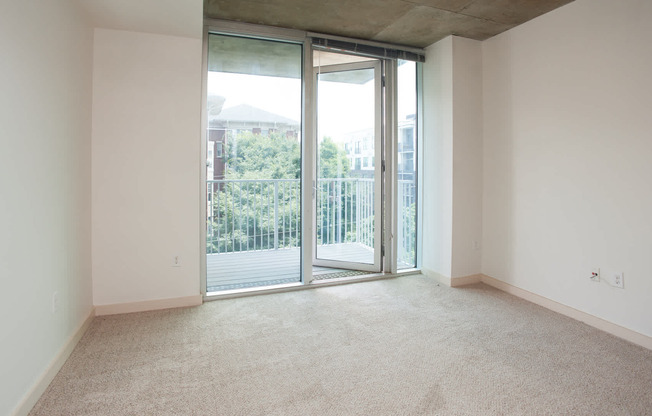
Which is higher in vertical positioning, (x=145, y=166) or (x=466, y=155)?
(x=466, y=155)

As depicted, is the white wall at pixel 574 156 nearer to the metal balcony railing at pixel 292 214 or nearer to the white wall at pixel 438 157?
the white wall at pixel 438 157

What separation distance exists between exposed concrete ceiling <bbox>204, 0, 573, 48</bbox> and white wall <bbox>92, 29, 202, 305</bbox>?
519mm

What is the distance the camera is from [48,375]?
5.89ft

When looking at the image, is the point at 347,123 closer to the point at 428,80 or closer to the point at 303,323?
the point at 428,80

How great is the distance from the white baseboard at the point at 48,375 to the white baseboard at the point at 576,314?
11.3 feet

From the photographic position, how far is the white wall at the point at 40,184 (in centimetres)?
145

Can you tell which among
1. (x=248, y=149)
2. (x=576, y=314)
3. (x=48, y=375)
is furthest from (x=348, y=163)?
(x=48, y=375)

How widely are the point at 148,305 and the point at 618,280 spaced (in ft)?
11.5

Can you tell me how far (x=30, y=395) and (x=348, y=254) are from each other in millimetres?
2905

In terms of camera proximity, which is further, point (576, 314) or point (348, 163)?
point (348, 163)

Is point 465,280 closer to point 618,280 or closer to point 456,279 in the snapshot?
point 456,279

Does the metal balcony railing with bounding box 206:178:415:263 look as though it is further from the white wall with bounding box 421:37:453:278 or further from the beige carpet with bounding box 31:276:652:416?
the beige carpet with bounding box 31:276:652:416

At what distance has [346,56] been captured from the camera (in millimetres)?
3666

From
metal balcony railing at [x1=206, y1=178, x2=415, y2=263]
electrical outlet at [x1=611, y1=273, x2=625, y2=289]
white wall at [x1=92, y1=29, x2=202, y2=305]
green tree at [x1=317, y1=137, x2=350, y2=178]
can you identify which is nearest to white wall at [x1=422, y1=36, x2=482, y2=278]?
metal balcony railing at [x1=206, y1=178, x2=415, y2=263]
